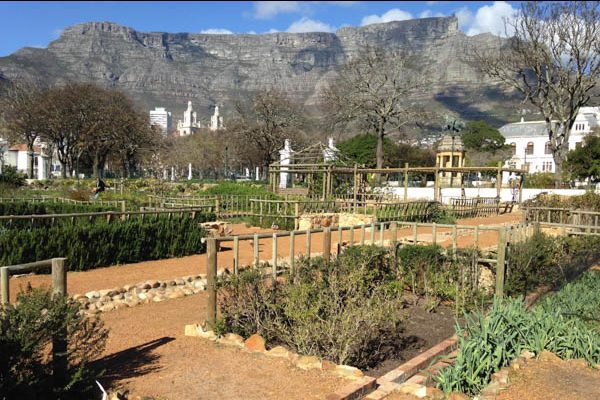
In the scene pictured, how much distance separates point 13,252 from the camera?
9.49 m

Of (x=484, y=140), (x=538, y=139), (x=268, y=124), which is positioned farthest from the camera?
(x=538, y=139)

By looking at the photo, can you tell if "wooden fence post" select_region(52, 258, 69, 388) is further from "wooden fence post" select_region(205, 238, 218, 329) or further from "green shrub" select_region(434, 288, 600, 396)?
"green shrub" select_region(434, 288, 600, 396)

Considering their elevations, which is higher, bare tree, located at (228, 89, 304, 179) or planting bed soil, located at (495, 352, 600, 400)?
bare tree, located at (228, 89, 304, 179)

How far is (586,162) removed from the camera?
42.2m

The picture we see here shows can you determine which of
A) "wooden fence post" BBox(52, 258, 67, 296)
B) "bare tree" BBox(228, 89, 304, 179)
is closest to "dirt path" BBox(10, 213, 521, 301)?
"wooden fence post" BBox(52, 258, 67, 296)

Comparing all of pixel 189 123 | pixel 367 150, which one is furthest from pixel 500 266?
pixel 189 123

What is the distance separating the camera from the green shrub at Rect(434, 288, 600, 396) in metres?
4.50

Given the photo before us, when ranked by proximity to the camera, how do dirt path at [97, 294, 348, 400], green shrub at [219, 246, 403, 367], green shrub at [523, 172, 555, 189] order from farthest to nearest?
green shrub at [523, 172, 555, 189], green shrub at [219, 246, 403, 367], dirt path at [97, 294, 348, 400]

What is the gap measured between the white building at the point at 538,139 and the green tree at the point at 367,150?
2273 centimetres

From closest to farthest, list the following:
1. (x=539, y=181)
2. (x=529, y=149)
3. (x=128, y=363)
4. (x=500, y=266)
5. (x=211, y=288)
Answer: (x=128, y=363) < (x=211, y=288) < (x=500, y=266) < (x=539, y=181) < (x=529, y=149)

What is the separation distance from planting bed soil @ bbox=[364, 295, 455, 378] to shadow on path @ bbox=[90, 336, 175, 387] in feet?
Result: 6.86

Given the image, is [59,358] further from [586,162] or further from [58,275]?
[586,162]

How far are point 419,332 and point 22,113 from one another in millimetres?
54002

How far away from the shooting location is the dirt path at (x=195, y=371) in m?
4.25
